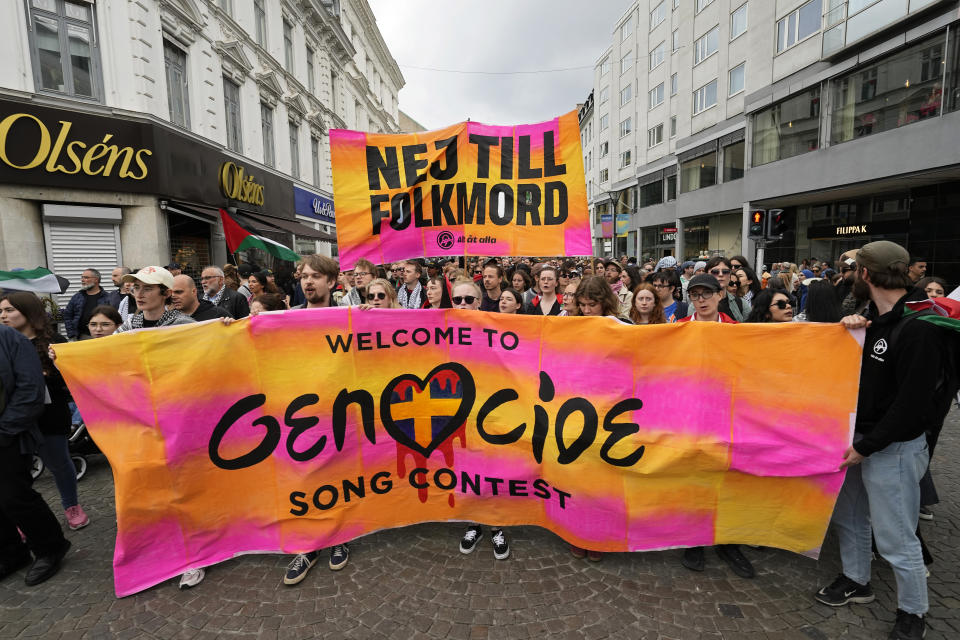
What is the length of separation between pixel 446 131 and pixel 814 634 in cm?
486

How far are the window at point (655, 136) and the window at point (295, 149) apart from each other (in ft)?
90.9

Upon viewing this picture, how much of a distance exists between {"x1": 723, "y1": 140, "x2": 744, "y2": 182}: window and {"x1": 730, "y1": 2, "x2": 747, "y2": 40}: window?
19.3 feet

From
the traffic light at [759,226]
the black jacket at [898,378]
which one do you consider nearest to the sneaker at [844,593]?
the black jacket at [898,378]

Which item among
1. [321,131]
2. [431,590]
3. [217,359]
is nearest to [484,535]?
[431,590]

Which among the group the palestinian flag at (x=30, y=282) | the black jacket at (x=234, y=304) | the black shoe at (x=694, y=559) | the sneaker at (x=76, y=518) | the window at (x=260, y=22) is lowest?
the black shoe at (x=694, y=559)

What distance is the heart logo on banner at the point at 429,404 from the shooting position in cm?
352

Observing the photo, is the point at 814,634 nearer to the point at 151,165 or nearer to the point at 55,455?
the point at 55,455

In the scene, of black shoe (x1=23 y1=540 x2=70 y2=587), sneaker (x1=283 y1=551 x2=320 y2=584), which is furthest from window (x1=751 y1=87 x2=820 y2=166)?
black shoe (x1=23 y1=540 x2=70 y2=587)

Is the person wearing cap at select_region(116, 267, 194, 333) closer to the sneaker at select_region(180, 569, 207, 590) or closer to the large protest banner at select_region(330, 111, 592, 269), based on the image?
the large protest banner at select_region(330, 111, 592, 269)

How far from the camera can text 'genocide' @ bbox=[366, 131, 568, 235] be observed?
15.2ft

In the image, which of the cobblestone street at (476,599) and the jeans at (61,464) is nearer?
the cobblestone street at (476,599)

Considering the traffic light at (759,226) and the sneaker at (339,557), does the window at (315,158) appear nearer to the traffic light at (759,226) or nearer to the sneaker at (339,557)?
the traffic light at (759,226)

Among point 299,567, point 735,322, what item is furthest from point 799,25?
point 299,567

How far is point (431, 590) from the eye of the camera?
121 inches
